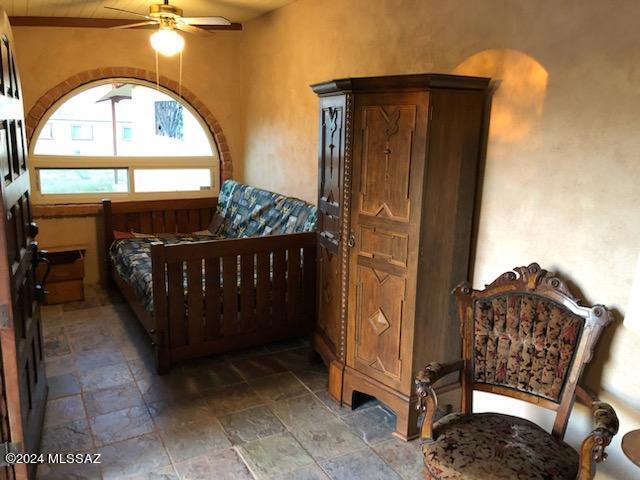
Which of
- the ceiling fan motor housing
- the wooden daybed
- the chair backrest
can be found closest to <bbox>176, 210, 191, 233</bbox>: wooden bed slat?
the wooden daybed

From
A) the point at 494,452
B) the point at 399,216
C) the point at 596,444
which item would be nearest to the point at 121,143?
the point at 399,216

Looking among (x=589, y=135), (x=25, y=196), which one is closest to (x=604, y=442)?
(x=589, y=135)

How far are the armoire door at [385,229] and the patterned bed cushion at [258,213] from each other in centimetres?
96

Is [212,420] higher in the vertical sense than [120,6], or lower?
lower

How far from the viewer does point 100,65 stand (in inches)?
185

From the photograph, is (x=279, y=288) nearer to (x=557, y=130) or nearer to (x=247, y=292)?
(x=247, y=292)

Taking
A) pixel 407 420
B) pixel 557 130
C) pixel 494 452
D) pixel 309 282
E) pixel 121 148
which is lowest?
pixel 407 420

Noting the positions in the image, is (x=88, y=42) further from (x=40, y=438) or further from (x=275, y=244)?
(x=40, y=438)

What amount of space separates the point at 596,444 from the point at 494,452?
0.33 m

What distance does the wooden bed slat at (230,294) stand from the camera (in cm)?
318

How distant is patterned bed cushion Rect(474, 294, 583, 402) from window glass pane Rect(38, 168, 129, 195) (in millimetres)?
4033

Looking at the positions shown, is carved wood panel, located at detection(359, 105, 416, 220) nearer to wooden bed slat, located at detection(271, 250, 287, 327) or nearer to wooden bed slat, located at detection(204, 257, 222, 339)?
wooden bed slat, located at detection(271, 250, 287, 327)

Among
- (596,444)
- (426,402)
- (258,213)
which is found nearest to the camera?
(596,444)

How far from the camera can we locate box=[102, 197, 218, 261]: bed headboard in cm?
477
